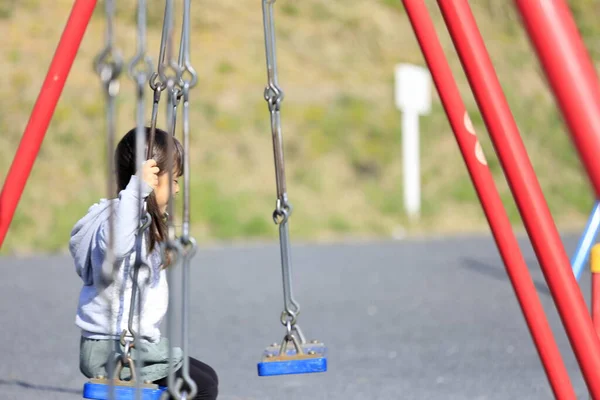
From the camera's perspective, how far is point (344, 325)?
24.8 ft

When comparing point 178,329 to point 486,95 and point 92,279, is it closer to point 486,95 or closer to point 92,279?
point 92,279

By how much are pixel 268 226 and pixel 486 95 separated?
1431 cm

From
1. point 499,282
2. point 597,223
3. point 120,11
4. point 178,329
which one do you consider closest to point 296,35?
point 120,11

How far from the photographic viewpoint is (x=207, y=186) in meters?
18.2

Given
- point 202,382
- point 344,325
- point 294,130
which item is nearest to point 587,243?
point 202,382

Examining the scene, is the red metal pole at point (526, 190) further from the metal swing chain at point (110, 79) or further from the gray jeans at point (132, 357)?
the gray jeans at point (132, 357)

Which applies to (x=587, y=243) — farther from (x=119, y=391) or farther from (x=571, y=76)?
(x=571, y=76)

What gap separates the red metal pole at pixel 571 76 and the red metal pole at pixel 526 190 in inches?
33.2

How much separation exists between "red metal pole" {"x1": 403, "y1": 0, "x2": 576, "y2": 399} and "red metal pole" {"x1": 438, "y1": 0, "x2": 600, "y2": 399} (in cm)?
33

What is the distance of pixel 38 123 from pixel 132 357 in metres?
0.75

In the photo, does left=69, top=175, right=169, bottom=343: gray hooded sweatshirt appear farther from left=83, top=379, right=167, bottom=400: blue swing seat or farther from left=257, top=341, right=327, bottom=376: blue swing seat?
left=257, top=341, right=327, bottom=376: blue swing seat

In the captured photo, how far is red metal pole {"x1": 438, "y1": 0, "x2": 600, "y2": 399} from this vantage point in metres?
2.51

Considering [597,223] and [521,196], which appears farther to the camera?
[597,223]

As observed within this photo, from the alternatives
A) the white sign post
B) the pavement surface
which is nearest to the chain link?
the pavement surface
